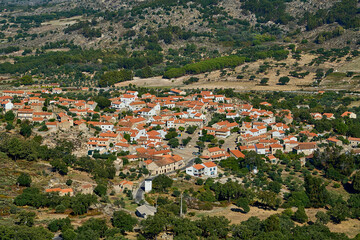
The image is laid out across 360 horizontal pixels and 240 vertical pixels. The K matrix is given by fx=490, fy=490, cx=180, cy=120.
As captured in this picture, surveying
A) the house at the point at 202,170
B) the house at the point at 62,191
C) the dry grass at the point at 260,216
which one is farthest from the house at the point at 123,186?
the dry grass at the point at 260,216

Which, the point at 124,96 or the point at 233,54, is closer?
the point at 124,96

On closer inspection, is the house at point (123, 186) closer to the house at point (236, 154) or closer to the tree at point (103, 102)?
the house at point (236, 154)

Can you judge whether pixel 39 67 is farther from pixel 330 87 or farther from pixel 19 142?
pixel 330 87

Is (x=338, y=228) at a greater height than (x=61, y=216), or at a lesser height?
lesser

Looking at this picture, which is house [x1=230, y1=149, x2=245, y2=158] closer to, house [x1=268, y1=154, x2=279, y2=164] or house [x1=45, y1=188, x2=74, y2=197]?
house [x1=268, y1=154, x2=279, y2=164]

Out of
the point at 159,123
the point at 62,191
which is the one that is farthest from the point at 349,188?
the point at 62,191

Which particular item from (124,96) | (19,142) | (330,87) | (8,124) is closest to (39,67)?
(124,96)
